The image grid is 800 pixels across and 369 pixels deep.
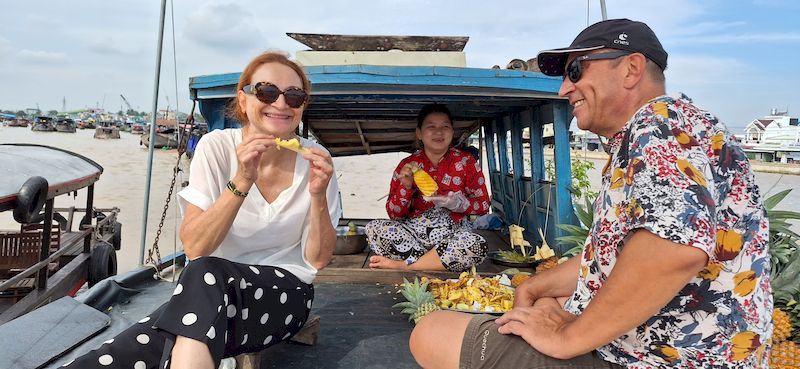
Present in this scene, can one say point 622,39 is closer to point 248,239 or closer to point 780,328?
point 248,239

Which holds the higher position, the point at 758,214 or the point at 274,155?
the point at 274,155

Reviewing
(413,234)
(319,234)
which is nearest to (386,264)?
(413,234)

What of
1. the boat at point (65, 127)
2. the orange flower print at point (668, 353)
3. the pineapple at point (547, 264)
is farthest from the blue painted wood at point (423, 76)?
the boat at point (65, 127)

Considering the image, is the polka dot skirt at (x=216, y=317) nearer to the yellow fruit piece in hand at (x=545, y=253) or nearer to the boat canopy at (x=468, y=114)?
the boat canopy at (x=468, y=114)

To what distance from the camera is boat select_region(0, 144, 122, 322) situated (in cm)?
463

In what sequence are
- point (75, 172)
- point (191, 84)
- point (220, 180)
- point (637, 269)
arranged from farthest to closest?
point (75, 172) → point (191, 84) → point (220, 180) → point (637, 269)

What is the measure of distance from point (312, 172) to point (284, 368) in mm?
1089

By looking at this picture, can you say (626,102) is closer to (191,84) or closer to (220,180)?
(220,180)

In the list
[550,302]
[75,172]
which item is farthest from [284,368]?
[75,172]

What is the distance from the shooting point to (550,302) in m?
2.05

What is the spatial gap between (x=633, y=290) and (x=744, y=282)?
351 mm

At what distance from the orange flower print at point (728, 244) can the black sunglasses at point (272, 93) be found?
1815 mm

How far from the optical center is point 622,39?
158 cm

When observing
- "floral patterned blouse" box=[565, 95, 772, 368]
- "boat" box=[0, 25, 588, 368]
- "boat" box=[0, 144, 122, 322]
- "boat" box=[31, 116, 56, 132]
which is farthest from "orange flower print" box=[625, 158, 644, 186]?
"boat" box=[31, 116, 56, 132]
